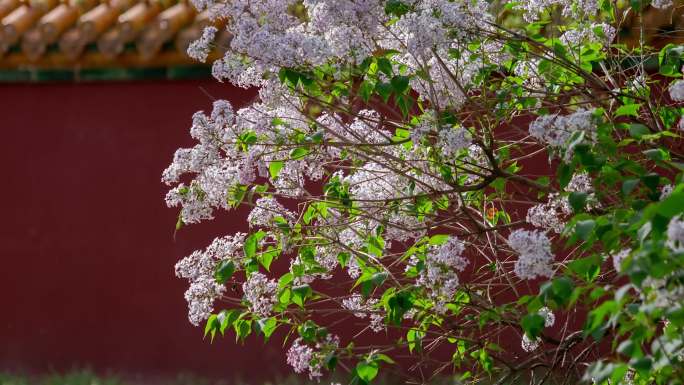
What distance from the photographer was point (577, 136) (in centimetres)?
285

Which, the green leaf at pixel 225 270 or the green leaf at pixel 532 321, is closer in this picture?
the green leaf at pixel 532 321

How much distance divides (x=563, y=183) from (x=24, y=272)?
18.0ft

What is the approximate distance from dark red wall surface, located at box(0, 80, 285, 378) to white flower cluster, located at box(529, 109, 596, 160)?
4.31 m

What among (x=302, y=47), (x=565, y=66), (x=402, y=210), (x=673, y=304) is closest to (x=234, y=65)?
(x=302, y=47)

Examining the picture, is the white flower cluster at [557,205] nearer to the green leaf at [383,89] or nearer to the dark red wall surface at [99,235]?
the green leaf at [383,89]

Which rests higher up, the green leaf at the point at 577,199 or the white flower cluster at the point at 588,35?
the white flower cluster at the point at 588,35

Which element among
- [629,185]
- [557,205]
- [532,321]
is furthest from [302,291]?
[629,185]

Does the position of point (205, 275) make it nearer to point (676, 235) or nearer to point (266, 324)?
point (266, 324)

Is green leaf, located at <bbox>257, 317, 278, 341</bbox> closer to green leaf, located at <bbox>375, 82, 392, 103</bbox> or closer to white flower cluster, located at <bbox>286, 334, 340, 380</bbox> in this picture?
white flower cluster, located at <bbox>286, 334, 340, 380</bbox>

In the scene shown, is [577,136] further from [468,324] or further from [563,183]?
[468,324]

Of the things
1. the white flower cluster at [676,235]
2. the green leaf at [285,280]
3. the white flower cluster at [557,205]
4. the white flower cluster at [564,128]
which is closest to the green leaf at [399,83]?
the white flower cluster at [564,128]

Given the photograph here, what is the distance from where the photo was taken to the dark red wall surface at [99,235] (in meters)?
7.43

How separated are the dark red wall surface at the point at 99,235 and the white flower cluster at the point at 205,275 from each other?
3258 millimetres

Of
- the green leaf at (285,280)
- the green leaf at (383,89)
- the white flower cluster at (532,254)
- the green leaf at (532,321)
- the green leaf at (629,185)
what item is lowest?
the green leaf at (285,280)
